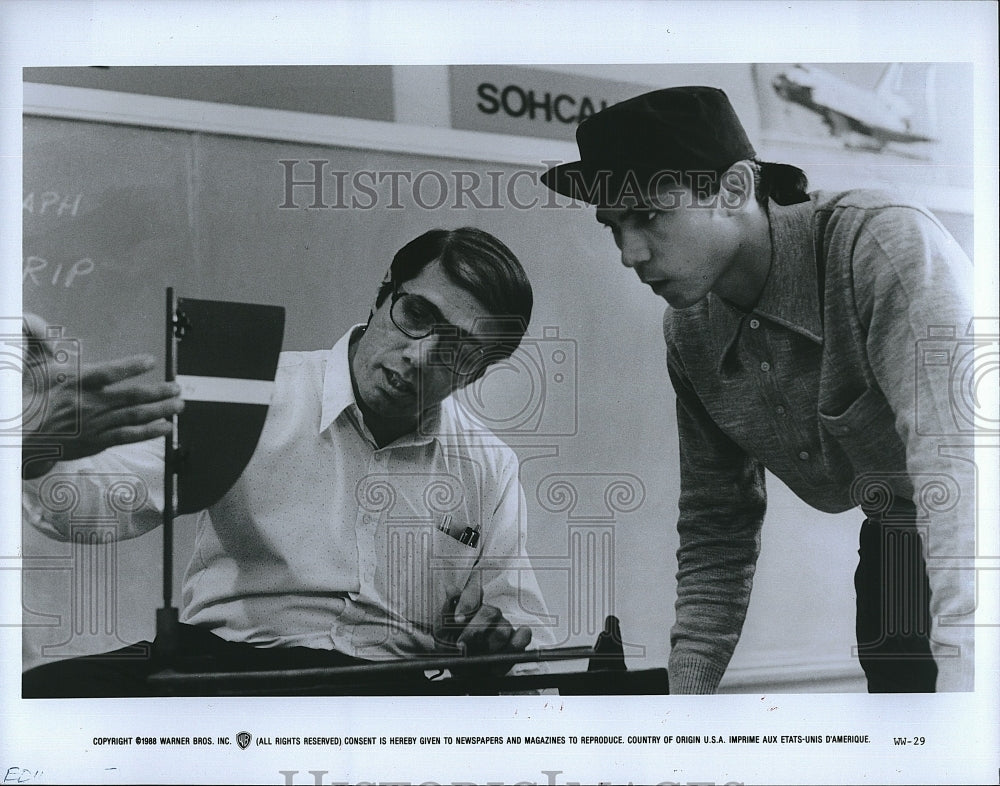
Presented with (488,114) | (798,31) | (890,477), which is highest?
(798,31)

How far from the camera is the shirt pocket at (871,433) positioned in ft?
8.95

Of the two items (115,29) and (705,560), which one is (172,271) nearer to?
(115,29)

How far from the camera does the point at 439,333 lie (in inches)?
107

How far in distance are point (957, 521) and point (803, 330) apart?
63 centimetres

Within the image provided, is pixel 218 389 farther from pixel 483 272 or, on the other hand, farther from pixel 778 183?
pixel 778 183

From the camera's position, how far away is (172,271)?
270 cm

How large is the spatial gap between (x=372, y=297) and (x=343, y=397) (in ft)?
0.88

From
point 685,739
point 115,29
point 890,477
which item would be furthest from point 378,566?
point 115,29

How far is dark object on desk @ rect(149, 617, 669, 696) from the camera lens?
2695 millimetres

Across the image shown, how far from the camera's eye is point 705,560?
2.74m

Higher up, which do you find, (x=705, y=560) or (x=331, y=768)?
(x=705, y=560)

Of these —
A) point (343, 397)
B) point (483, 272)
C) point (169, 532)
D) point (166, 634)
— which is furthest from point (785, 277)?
point (166, 634)

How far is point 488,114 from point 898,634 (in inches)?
67.1

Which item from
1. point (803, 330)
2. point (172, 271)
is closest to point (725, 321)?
point (803, 330)
